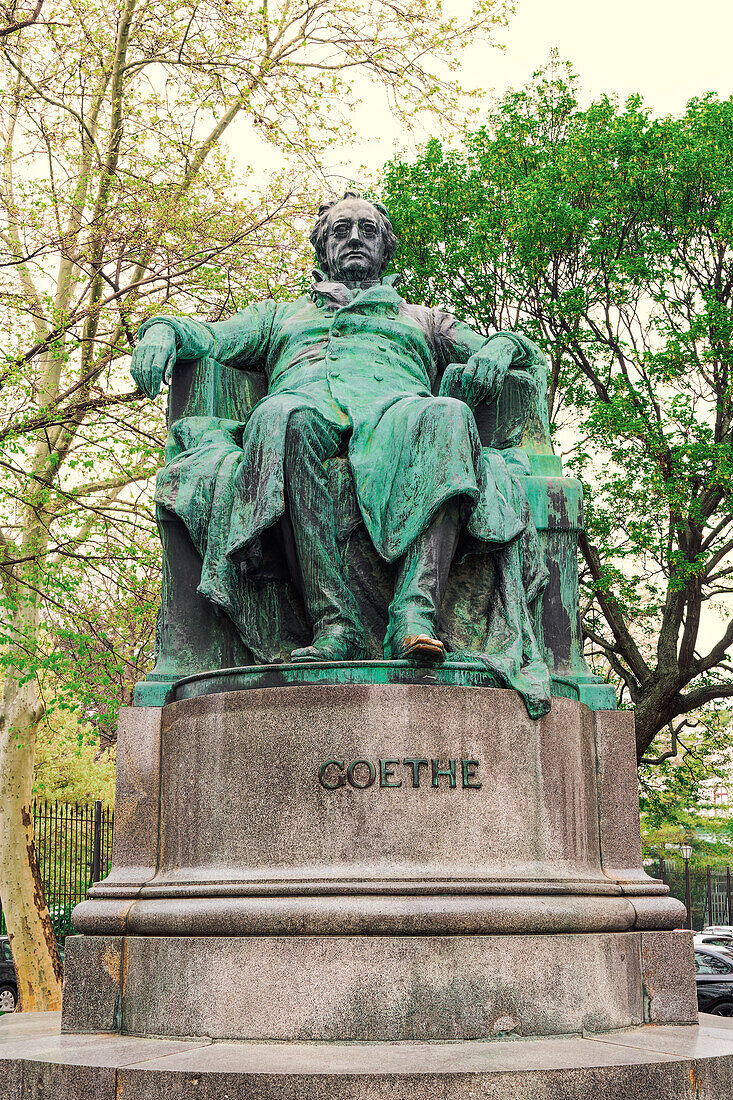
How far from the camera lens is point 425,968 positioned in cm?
404

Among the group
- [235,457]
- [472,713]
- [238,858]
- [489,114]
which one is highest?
[489,114]

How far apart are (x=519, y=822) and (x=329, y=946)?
2.96ft

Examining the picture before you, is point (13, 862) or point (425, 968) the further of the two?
point (13, 862)

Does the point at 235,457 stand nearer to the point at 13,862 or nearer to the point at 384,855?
Result: the point at 384,855

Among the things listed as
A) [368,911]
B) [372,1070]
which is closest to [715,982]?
[368,911]

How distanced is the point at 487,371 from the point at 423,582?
1259mm

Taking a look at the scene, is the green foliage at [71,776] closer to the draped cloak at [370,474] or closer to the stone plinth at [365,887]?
the draped cloak at [370,474]

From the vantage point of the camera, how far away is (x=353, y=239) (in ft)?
21.1

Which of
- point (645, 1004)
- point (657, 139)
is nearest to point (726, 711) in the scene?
point (657, 139)

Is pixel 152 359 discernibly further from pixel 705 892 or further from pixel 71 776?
pixel 705 892

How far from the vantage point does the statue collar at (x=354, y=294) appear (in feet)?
20.2

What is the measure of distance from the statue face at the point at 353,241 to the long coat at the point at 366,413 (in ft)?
0.42

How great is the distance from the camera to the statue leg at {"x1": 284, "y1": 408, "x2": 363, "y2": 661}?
194 inches

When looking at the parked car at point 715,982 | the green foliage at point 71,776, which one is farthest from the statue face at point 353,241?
the green foliage at point 71,776
